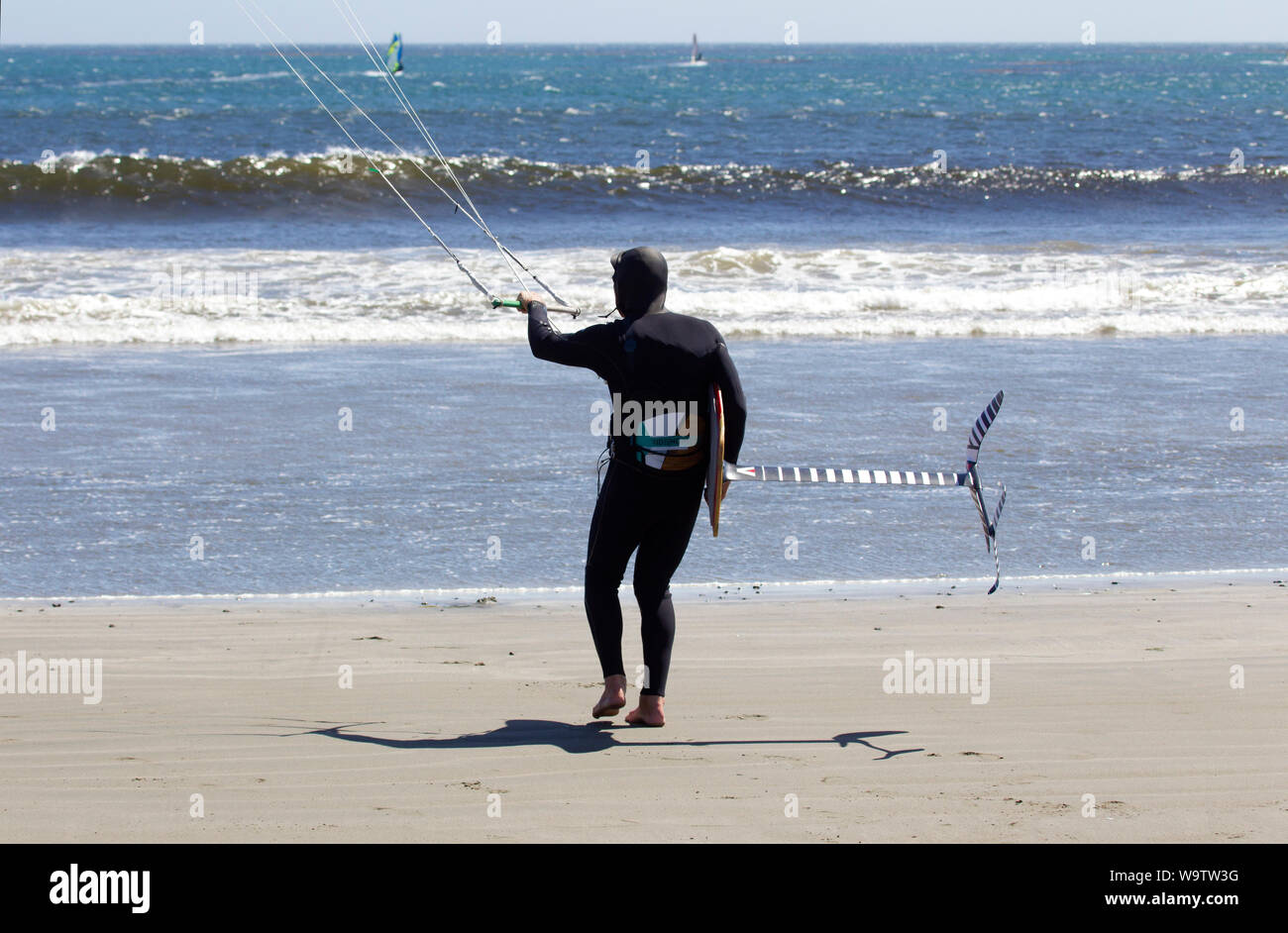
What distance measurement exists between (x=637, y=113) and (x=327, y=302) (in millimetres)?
32062

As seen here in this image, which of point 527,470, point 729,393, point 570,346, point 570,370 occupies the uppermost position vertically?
point 570,346

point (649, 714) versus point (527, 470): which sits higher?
point (527, 470)

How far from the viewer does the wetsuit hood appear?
13.4 feet

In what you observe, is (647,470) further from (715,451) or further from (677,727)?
Result: (677,727)

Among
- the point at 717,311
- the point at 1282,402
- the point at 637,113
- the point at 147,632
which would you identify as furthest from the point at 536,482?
the point at 637,113

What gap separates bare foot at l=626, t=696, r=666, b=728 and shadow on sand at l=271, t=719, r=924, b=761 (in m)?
0.03

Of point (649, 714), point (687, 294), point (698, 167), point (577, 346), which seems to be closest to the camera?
point (577, 346)

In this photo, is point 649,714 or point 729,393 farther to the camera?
point 649,714

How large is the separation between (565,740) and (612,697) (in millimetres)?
228

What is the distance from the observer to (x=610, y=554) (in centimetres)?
423

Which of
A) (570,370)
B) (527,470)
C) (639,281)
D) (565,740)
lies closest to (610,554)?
(565,740)

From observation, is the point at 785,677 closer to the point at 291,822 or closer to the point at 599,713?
the point at 599,713

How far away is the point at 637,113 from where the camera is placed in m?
44.4

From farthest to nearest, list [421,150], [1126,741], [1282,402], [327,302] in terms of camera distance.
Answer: [421,150] → [327,302] → [1282,402] → [1126,741]
